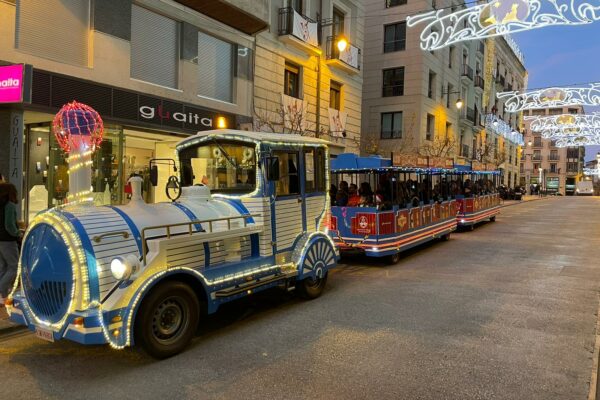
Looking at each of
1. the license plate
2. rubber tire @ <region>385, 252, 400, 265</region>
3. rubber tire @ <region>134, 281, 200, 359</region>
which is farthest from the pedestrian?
rubber tire @ <region>385, 252, 400, 265</region>

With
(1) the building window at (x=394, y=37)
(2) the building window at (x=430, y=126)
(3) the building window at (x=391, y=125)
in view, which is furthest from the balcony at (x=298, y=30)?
(2) the building window at (x=430, y=126)

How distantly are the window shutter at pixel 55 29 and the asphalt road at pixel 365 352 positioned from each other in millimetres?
7677

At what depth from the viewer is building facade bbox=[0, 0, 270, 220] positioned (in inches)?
407

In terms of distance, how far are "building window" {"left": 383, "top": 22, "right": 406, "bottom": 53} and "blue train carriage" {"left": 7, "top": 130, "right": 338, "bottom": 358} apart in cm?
2642

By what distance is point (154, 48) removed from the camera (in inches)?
537

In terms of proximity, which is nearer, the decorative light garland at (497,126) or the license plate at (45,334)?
the license plate at (45,334)

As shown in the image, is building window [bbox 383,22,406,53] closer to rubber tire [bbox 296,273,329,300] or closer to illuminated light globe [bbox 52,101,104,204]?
illuminated light globe [bbox 52,101,104,204]

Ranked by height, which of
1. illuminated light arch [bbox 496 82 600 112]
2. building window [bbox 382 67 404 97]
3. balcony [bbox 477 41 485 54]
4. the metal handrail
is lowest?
the metal handrail

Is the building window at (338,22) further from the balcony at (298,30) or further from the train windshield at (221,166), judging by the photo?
the train windshield at (221,166)

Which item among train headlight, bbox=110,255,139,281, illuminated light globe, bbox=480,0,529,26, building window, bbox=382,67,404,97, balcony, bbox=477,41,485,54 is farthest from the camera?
balcony, bbox=477,41,485,54

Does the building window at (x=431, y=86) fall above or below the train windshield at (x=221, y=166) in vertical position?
above

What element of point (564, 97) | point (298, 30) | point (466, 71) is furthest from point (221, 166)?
point (466, 71)

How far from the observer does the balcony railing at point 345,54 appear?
69.0ft

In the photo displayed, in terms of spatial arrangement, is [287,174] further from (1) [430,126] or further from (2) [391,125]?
(1) [430,126]
